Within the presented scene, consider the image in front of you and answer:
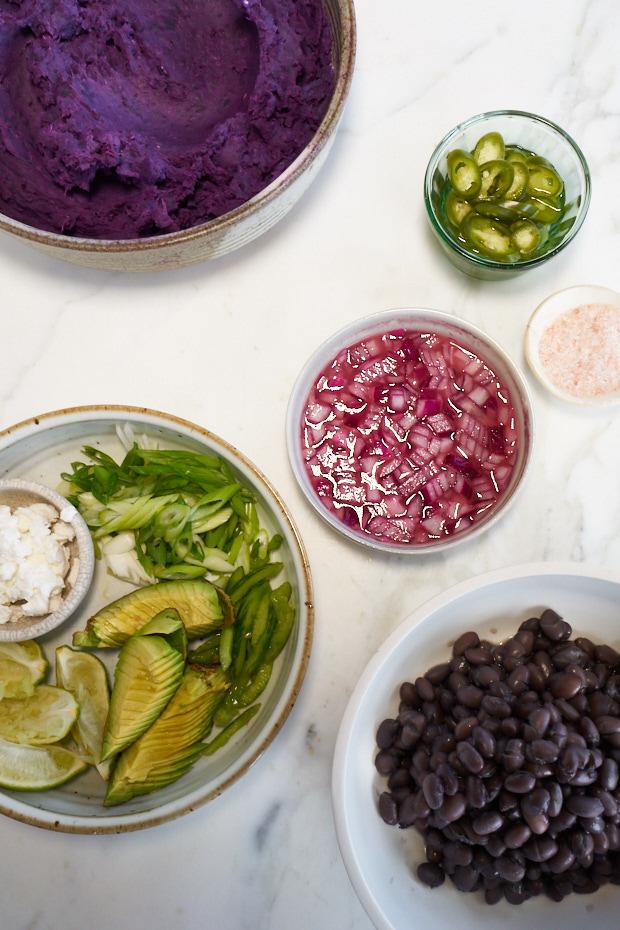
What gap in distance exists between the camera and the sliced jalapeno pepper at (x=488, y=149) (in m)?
1.66

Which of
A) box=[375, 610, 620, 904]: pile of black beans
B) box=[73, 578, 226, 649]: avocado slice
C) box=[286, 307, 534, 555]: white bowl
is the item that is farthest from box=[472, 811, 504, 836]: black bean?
box=[73, 578, 226, 649]: avocado slice

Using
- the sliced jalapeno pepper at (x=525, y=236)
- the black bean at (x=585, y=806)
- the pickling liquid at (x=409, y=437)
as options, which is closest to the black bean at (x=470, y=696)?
the black bean at (x=585, y=806)

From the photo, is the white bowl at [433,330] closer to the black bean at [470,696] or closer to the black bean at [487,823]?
the black bean at [470,696]

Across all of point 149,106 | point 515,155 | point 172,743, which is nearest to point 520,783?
point 172,743

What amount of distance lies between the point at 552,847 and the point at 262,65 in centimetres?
142

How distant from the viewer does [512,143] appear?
170cm

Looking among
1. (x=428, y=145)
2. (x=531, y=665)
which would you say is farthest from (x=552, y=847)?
(x=428, y=145)

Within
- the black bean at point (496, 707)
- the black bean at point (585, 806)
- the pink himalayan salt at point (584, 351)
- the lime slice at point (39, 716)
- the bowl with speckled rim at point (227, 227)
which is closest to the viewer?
the black bean at point (585, 806)

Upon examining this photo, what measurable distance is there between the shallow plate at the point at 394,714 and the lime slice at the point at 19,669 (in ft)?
2.04

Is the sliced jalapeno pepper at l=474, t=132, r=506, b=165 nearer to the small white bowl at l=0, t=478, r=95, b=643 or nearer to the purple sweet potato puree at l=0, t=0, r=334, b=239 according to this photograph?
the purple sweet potato puree at l=0, t=0, r=334, b=239

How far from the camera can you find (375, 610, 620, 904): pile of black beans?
1249 millimetres

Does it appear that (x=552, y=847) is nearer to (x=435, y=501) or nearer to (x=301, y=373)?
(x=435, y=501)

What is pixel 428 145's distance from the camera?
1753mm

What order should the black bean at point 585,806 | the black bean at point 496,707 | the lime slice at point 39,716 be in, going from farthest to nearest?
the lime slice at point 39,716 < the black bean at point 496,707 < the black bean at point 585,806
